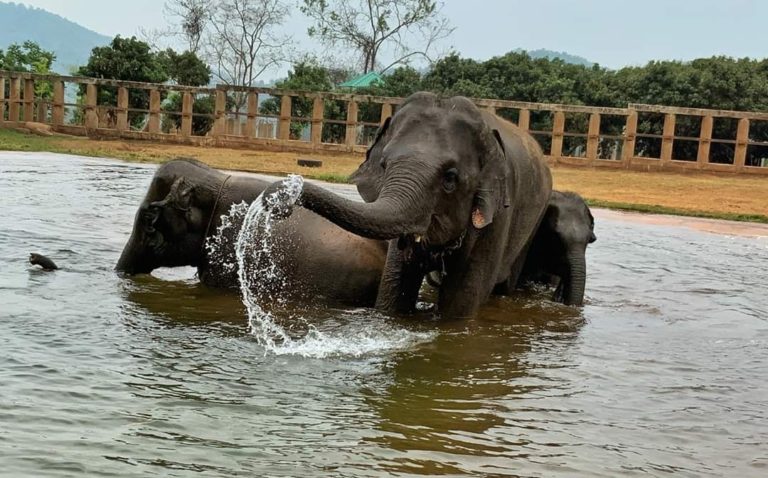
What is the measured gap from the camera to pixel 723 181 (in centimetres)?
2859

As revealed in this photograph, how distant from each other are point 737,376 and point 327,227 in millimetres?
3085

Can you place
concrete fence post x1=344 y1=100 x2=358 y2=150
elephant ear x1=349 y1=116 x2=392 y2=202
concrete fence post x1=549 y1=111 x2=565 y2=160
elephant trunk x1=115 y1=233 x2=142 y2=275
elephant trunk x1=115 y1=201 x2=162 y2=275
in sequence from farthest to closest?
concrete fence post x1=344 y1=100 x2=358 y2=150
concrete fence post x1=549 y1=111 x2=565 y2=160
elephant trunk x1=115 y1=233 x2=142 y2=275
elephant trunk x1=115 y1=201 x2=162 y2=275
elephant ear x1=349 y1=116 x2=392 y2=202

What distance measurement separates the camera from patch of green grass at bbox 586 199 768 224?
20125 mm

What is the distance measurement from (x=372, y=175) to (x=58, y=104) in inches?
1291

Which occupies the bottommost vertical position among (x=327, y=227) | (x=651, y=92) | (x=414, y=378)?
(x=414, y=378)

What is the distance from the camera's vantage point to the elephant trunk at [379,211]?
5.27m

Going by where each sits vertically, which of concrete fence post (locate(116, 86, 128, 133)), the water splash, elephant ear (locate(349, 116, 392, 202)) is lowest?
the water splash

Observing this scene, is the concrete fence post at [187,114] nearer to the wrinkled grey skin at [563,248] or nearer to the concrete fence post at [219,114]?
the concrete fence post at [219,114]

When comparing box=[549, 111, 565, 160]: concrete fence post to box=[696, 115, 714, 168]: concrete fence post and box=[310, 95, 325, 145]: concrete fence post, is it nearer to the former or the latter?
box=[696, 115, 714, 168]: concrete fence post

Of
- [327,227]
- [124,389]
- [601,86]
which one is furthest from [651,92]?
[124,389]

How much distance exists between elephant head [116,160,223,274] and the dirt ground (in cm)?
1528

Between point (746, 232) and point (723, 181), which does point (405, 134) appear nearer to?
point (746, 232)

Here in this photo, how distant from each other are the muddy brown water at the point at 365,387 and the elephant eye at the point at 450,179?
97 cm

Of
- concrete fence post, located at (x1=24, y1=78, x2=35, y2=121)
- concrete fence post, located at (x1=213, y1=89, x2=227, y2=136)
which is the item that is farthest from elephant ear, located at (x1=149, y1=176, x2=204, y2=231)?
concrete fence post, located at (x1=24, y1=78, x2=35, y2=121)
